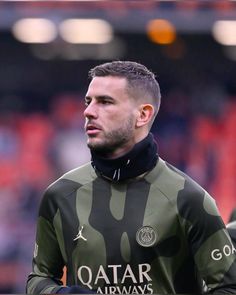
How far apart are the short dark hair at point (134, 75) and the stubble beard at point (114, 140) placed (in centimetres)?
11

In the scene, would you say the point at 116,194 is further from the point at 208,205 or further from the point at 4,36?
the point at 4,36

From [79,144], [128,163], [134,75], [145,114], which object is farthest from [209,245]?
[79,144]

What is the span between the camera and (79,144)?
956cm

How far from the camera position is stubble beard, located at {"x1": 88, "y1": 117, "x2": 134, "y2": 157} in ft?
9.35

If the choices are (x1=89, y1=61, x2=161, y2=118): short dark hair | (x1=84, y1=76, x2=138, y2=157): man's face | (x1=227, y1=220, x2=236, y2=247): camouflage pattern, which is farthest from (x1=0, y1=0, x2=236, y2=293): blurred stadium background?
(x1=84, y1=76, x2=138, y2=157): man's face

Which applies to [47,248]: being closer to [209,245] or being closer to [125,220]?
[125,220]

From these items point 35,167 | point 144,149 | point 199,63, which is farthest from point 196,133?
point 144,149

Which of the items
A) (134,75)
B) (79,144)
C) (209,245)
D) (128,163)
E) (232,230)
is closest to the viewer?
(209,245)

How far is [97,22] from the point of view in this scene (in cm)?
879

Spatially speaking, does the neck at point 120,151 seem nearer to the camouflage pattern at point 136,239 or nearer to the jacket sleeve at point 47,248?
the camouflage pattern at point 136,239

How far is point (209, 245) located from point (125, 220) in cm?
27

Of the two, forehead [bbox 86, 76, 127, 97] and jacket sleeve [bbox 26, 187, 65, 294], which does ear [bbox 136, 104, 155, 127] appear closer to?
forehead [bbox 86, 76, 127, 97]

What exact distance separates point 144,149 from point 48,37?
6.74m

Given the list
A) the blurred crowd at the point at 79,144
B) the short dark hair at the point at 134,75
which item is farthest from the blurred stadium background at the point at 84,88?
the short dark hair at the point at 134,75
